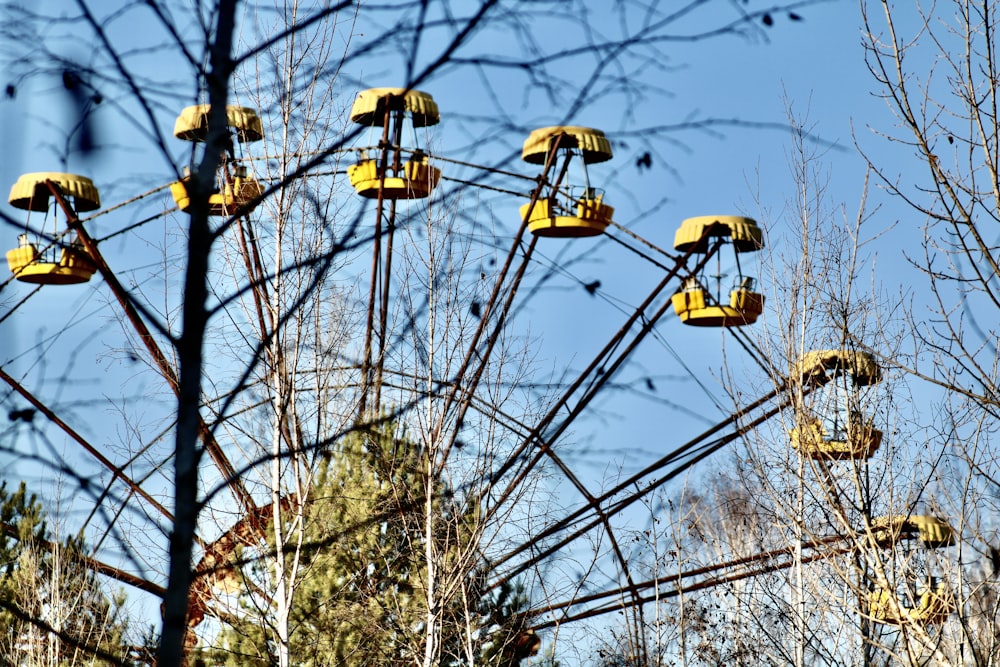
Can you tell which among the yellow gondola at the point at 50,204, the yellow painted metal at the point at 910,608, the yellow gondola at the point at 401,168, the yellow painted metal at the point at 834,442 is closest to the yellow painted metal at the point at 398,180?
the yellow gondola at the point at 401,168

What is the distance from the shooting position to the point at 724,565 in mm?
12078

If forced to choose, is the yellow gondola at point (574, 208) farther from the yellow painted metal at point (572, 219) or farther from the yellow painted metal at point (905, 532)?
the yellow painted metal at point (905, 532)

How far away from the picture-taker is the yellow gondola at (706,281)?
1345 centimetres

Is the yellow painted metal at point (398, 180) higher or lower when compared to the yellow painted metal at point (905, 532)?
higher

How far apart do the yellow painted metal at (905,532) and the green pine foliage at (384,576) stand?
10.5ft

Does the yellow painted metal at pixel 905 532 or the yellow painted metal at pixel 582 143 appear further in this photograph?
the yellow painted metal at pixel 582 143

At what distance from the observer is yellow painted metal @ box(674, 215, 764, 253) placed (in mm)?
13797

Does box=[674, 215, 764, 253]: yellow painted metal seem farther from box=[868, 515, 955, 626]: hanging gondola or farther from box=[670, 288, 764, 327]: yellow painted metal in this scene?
box=[868, 515, 955, 626]: hanging gondola

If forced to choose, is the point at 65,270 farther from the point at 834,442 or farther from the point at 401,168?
the point at 834,442

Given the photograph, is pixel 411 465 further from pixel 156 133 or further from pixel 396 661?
pixel 156 133

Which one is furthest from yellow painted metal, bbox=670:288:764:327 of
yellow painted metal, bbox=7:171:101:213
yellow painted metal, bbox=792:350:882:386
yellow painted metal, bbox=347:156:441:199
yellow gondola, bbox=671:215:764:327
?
yellow painted metal, bbox=7:171:101:213

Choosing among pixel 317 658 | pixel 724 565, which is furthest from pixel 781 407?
pixel 317 658

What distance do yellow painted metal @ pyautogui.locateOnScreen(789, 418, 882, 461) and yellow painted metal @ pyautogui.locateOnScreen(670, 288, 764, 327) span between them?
402 cm

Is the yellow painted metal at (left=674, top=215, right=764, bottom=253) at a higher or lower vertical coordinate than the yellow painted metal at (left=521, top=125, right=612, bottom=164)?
lower
